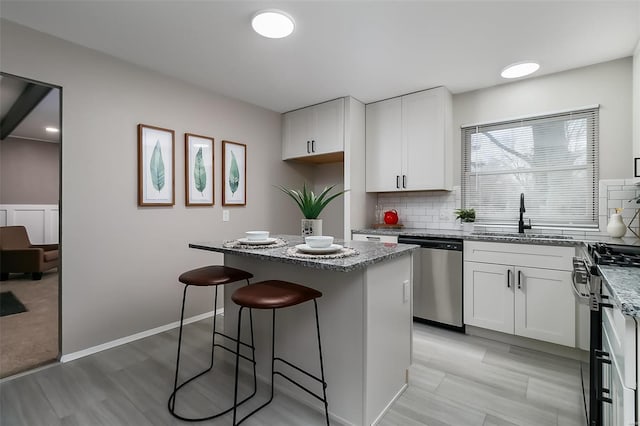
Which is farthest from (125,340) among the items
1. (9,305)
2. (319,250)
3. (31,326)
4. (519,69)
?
(519,69)

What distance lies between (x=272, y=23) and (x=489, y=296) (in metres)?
2.81

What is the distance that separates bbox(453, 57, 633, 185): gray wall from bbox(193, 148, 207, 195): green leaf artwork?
9.92 feet

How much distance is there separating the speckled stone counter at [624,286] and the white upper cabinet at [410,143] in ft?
6.82

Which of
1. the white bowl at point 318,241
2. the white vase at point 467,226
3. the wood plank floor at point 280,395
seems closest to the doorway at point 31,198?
the wood plank floor at point 280,395

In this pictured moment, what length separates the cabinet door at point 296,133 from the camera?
395 cm

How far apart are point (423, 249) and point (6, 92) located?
3.56m

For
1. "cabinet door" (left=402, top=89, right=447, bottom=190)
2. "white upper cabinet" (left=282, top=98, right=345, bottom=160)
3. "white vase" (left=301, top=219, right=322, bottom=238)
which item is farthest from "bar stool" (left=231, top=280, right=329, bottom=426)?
"white upper cabinet" (left=282, top=98, right=345, bottom=160)

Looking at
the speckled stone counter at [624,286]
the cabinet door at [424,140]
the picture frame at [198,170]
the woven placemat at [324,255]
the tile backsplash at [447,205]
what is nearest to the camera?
the speckled stone counter at [624,286]

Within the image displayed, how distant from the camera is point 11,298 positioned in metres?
2.30

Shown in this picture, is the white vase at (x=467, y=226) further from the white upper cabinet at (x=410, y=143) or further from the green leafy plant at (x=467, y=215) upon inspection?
the white upper cabinet at (x=410, y=143)

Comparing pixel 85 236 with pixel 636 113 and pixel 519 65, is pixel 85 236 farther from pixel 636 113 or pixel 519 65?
pixel 636 113

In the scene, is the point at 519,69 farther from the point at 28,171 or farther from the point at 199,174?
the point at 28,171

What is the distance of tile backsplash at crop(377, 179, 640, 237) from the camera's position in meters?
2.59

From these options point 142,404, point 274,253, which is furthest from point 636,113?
point 142,404
